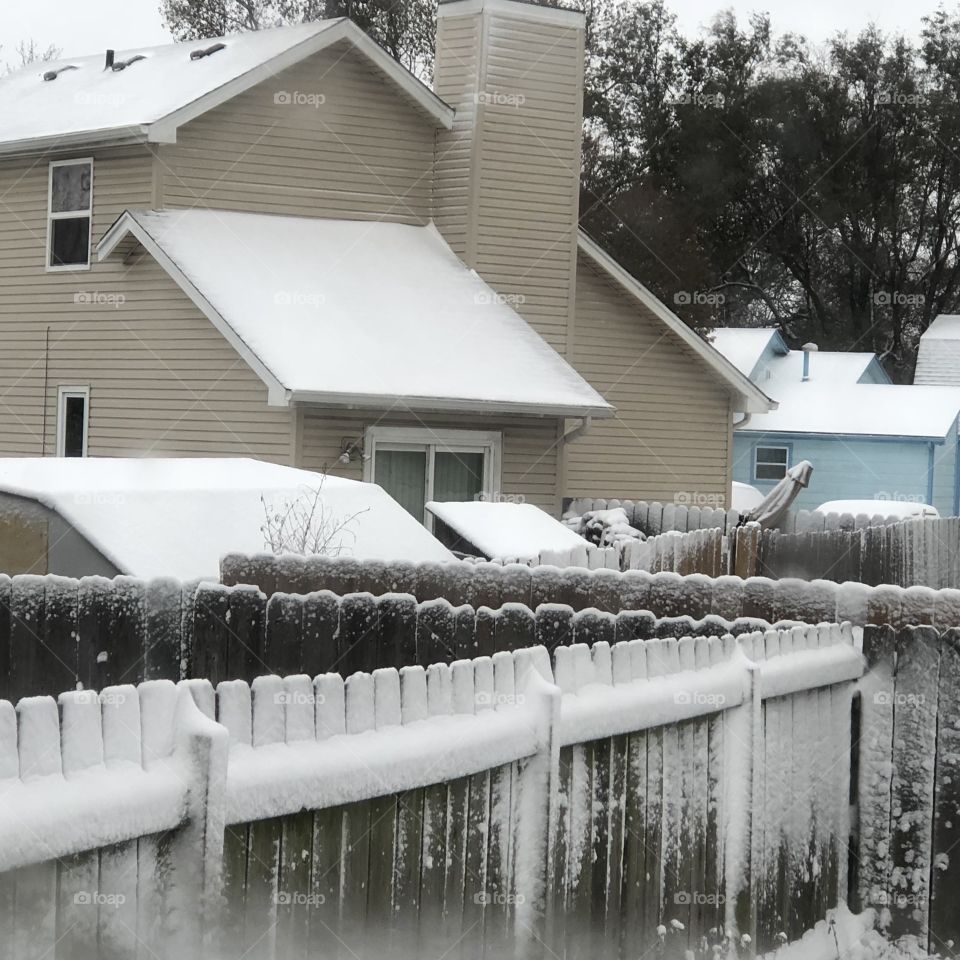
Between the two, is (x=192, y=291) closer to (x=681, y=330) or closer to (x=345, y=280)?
(x=345, y=280)

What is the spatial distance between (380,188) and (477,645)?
15.1m

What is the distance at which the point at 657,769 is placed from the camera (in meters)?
5.29

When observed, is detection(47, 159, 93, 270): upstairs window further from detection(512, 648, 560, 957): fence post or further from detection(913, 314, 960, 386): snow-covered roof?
detection(913, 314, 960, 386): snow-covered roof

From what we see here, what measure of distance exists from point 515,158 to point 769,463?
17.7 m

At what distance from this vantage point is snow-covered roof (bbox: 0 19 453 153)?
61.4 feet

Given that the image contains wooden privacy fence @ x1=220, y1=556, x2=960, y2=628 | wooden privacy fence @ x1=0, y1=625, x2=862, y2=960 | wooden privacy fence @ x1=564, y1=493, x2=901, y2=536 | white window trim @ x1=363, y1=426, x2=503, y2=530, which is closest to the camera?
wooden privacy fence @ x1=0, y1=625, x2=862, y2=960

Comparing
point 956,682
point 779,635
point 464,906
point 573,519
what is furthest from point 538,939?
point 573,519

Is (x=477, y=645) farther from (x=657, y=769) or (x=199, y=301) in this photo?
(x=199, y=301)

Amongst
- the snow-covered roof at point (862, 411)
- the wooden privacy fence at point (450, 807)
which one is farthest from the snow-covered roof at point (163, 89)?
the snow-covered roof at point (862, 411)

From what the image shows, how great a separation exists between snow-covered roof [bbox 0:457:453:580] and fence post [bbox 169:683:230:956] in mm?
4856

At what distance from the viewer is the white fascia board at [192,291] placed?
1652 centimetres

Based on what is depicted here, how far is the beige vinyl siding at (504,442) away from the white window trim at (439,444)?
75 millimetres

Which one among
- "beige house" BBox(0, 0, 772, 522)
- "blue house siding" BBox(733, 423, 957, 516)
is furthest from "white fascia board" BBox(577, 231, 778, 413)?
"blue house siding" BBox(733, 423, 957, 516)

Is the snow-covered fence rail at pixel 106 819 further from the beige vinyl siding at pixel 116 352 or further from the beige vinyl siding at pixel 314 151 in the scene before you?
the beige vinyl siding at pixel 314 151
